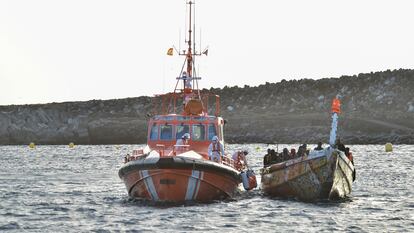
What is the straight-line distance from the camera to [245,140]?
5394 inches

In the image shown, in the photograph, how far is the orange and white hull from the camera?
3228 centimetres

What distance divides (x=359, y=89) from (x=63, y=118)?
190 feet

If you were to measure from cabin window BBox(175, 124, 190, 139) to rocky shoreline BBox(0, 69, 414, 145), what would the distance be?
87.5 metres

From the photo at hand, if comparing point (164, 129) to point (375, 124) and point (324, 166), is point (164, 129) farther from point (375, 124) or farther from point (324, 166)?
point (375, 124)

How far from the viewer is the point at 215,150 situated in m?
35.1

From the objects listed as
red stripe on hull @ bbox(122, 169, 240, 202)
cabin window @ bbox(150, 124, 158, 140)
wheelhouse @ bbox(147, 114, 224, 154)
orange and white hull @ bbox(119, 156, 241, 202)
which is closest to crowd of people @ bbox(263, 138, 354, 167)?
wheelhouse @ bbox(147, 114, 224, 154)

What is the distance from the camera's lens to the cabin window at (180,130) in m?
37.2

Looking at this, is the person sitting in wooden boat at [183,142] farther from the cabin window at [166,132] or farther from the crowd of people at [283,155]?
the crowd of people at [283,155]

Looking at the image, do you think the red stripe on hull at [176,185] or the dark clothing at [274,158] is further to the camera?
the dark clothing at [274,158]

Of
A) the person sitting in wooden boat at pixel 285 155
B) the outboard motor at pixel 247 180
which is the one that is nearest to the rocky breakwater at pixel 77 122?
the person sitting in wooden boat at pixel 285 155

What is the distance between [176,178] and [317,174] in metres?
6.13

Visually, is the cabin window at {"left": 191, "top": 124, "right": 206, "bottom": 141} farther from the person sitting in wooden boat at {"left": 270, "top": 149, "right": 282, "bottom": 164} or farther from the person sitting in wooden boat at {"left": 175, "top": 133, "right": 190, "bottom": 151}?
the person sitting in wooden boat at {"left": 270, "top": 149, "right": 282, "bottom": 164}

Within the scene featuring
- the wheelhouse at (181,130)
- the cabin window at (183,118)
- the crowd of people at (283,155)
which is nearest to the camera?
the wheelhouse at (181,130)

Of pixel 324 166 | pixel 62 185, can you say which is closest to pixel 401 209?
pixel 324 166
